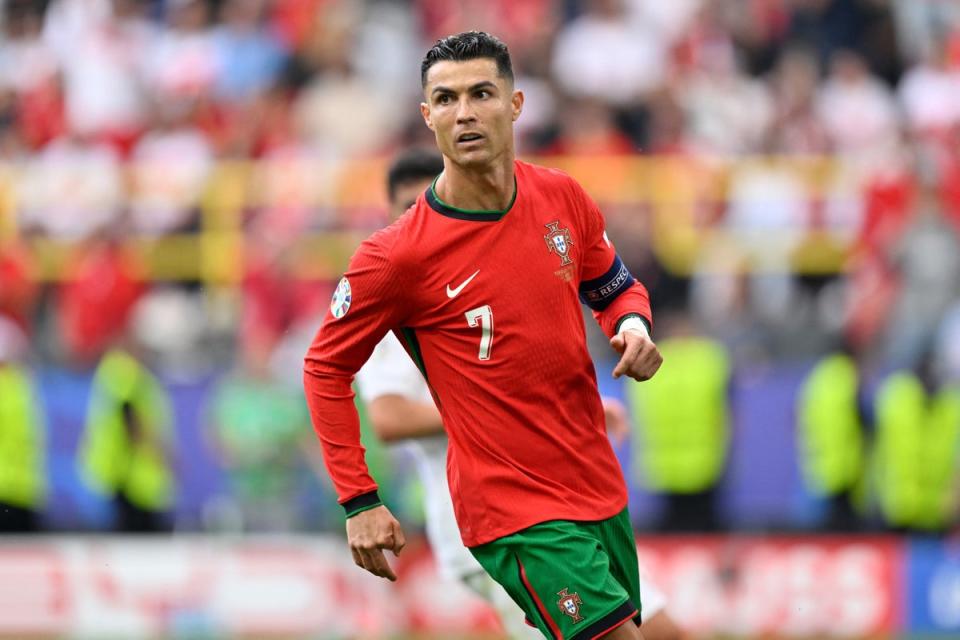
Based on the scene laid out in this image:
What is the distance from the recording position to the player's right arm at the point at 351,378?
4.96m

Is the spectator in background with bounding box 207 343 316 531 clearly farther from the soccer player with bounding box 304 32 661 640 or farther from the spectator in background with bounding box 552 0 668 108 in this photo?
the soccer player with bounding box 304 32 661 640

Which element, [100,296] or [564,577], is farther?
[100,296]

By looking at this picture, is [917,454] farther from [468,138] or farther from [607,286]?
[468,138]

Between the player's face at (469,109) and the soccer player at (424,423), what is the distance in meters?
1.53

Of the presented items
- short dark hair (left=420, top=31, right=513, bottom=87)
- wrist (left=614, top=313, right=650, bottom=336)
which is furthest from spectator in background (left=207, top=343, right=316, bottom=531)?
short dark hair (left=420, top=31, right=513, bottom=87)

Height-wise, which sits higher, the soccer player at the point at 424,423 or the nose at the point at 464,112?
the nose at the point at 464,112

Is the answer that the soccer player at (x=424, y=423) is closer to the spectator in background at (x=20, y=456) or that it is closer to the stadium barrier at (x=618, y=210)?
the spectator in background at (x=20, y=456)

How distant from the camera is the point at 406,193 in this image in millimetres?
6801

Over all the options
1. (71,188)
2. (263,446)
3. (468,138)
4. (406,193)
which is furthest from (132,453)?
(468,138)

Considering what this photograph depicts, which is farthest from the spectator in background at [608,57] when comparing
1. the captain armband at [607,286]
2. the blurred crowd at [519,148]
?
the captain armband at [607,286]

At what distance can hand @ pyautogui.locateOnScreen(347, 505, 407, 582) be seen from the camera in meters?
4.93

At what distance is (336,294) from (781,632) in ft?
21.7

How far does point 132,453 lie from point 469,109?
7311 millimetres

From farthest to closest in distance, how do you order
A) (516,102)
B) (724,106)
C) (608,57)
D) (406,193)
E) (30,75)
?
(30,75)
(608,57)
(724,106)
(406,193)
(516,102)
